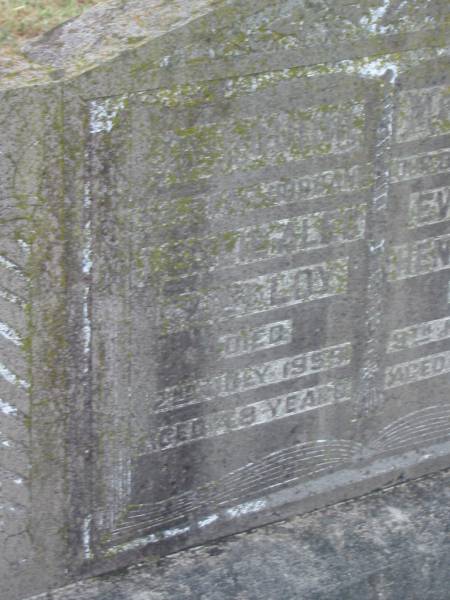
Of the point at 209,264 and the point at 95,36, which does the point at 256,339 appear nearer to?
the point at 209,264

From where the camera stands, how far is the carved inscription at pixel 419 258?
3189mm

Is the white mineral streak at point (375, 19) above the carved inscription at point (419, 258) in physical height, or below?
above

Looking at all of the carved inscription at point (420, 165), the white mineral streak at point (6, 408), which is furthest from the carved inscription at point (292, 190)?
the white mineral streak at point (6, 408)

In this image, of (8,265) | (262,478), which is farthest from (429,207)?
(8,265)

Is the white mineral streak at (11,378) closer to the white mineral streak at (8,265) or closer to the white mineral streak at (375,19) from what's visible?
the white mineral streak at (8,265)

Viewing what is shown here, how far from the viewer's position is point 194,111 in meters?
2.68

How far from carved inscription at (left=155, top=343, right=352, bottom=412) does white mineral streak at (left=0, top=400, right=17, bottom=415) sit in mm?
395

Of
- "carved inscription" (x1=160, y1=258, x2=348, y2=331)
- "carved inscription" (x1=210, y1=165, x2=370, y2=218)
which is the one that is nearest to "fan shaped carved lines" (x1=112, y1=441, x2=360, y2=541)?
"carved inscription" (x1=160, y1=258, x2=348, y2=331)

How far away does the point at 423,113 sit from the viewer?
3.09 m

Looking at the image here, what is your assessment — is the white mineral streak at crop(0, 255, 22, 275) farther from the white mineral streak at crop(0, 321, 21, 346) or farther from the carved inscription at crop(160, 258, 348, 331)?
the carved inscription at crop(160, 258, 348, 331)

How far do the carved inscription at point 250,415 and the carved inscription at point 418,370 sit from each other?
0.54 feet

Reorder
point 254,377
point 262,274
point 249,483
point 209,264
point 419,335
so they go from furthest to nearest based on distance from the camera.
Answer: point 419,335 → point 249,483 → point 254,377 → point 262,274 → point 209,264

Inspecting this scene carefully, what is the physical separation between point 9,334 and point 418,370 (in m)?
1.34

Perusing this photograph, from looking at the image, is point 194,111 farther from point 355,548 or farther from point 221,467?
point 355,548
